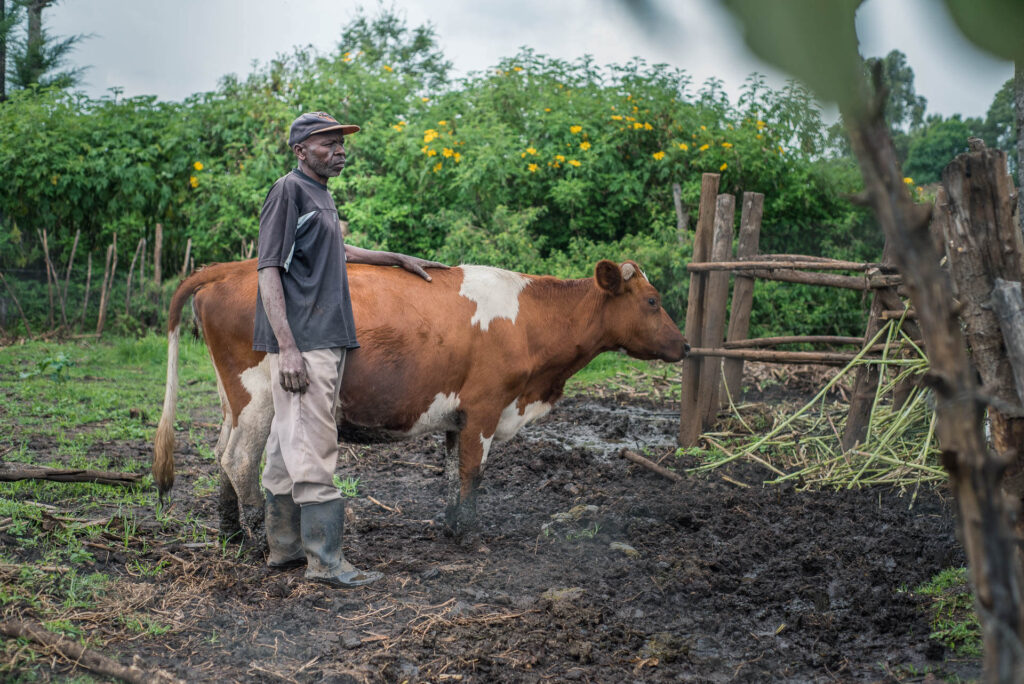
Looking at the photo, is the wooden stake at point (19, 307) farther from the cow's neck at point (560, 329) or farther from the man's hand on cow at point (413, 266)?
the cow's neck at point (560, 329)

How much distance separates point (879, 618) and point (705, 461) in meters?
2.68

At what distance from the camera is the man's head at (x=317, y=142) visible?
150 inches


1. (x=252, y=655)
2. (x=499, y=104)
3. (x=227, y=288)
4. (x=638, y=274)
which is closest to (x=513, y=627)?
(x=252, y=655)

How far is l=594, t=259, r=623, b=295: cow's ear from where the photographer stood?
16.6ft

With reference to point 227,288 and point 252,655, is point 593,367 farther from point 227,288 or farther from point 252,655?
point 252,655

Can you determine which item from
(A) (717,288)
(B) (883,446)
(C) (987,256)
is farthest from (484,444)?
(C) (987,256)

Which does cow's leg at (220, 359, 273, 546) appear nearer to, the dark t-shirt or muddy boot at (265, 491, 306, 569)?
muddy boot at (265, 491, 306, 569)

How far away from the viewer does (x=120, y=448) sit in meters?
6.09

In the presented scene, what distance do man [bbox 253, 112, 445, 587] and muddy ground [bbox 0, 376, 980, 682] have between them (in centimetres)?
31

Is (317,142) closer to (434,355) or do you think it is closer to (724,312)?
(434,355)

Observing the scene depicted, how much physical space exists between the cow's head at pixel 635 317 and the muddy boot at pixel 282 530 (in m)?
2.20

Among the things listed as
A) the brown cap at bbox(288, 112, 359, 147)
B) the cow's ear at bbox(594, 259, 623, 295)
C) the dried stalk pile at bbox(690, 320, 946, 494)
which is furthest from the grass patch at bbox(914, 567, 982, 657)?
the brown cap at bbox(288, 112, 359, 147)

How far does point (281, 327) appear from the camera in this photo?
371 centimetres

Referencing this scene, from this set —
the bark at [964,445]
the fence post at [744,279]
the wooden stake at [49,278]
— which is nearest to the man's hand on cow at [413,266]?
the fence post at [744,279]
